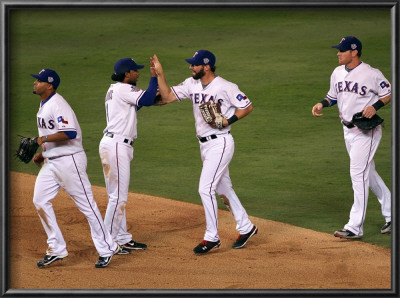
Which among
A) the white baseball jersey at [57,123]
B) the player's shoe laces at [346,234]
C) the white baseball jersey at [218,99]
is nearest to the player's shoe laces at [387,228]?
the player's shoe laces at [346,234]

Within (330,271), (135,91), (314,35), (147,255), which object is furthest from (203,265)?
(314,35)

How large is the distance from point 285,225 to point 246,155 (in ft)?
8.97

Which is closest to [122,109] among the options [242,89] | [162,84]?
[162,84]

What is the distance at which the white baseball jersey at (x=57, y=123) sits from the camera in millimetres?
7844

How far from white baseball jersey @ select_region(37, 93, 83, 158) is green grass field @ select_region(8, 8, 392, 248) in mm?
312

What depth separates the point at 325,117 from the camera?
13.4 m

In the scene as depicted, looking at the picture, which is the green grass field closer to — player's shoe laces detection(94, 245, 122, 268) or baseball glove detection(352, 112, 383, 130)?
baseball glove detection(352, 112, 383, 130)

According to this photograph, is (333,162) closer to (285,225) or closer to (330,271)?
(285,225)

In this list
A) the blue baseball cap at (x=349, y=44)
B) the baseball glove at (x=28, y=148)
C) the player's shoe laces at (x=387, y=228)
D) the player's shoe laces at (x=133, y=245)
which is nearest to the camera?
the baseball glove at (x=28, y=148)

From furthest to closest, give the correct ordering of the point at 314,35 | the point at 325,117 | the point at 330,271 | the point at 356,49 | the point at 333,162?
the point at 314,35 < the point at 325,117 < the point at 333,162 < the point at 356,49 < the point at 330,271

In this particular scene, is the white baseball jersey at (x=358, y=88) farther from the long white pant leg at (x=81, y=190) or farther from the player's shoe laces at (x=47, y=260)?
the player's shoe laces at (x=47, y=260)

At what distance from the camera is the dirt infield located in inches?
301

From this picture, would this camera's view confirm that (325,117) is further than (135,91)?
Yes

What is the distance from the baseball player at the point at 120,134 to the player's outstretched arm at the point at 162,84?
58mm
